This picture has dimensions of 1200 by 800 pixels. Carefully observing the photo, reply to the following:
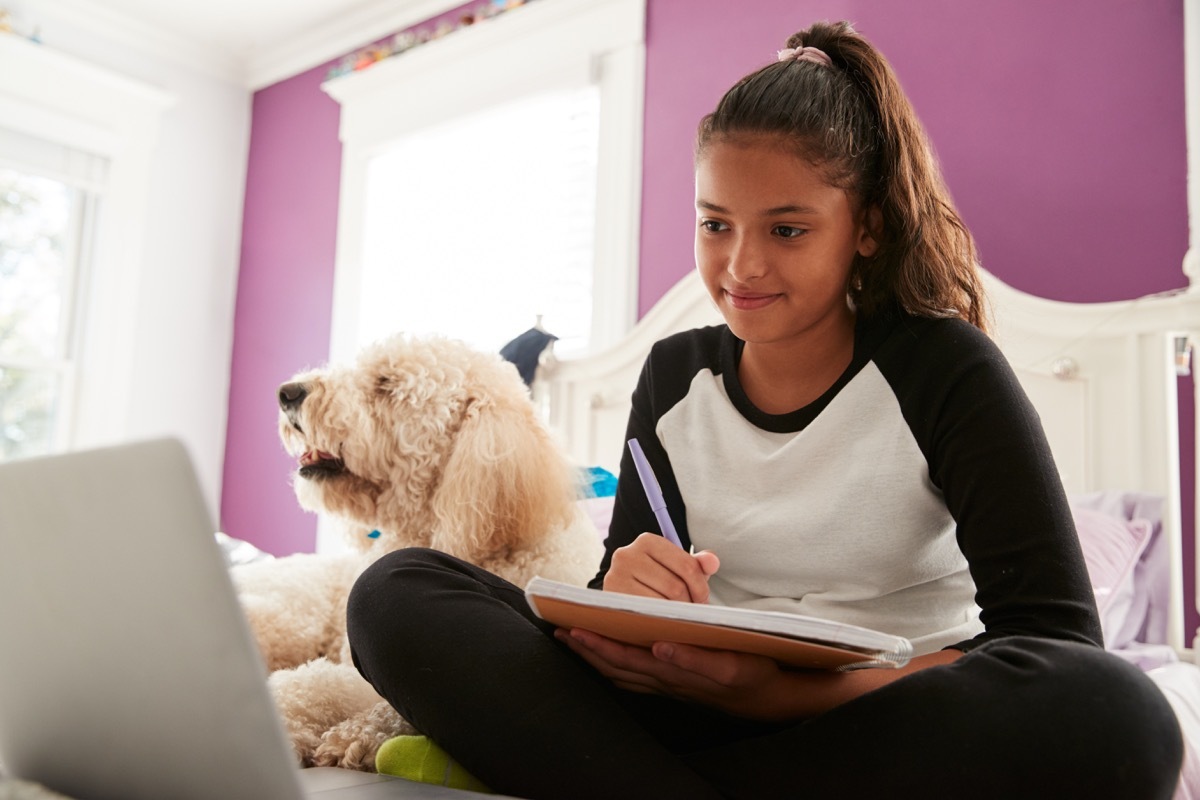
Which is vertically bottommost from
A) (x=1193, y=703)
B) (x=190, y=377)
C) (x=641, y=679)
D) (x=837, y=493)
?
(x=1193, y=703)

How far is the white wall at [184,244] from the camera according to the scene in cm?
392

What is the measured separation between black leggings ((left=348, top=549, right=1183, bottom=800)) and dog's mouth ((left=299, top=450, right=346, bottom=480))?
0.63 metres

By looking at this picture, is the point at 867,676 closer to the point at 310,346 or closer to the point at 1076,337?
the point at 1076,337

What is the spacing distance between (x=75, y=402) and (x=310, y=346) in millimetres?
934

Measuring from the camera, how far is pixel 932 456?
39.4 inches

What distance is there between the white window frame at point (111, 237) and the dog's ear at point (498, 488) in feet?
9.20

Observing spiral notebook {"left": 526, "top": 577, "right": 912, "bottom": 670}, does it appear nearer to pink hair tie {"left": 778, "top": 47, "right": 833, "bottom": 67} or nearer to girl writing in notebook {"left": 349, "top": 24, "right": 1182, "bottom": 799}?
girl writing in notebook {"left": 349, "top": 24, "right": 1182, "bottom": 799}

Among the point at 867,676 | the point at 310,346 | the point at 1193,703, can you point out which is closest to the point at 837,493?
the point at 867,676

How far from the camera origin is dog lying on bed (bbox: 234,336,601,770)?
1418 millimetres

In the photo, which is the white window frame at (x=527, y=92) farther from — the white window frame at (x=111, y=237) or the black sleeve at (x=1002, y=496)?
the black sleeve at (x=1002, y=496)

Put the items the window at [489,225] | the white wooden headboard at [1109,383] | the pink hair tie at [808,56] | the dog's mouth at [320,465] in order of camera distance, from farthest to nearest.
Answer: the window at [489,225], the white wooden headboard at [1109,383], the dog's mouth at [320,465], the pink hair tie at [808,56]

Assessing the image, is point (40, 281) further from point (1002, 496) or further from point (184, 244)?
point (1002, 496)

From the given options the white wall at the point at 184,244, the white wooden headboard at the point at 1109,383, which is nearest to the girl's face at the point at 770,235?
the white wooden headboard at the point at 1109,383

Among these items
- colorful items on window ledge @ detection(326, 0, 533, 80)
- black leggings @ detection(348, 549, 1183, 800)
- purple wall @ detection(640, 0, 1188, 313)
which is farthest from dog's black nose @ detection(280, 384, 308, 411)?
colorful items on window ledge @ detection(326, 0, 533, 80)
